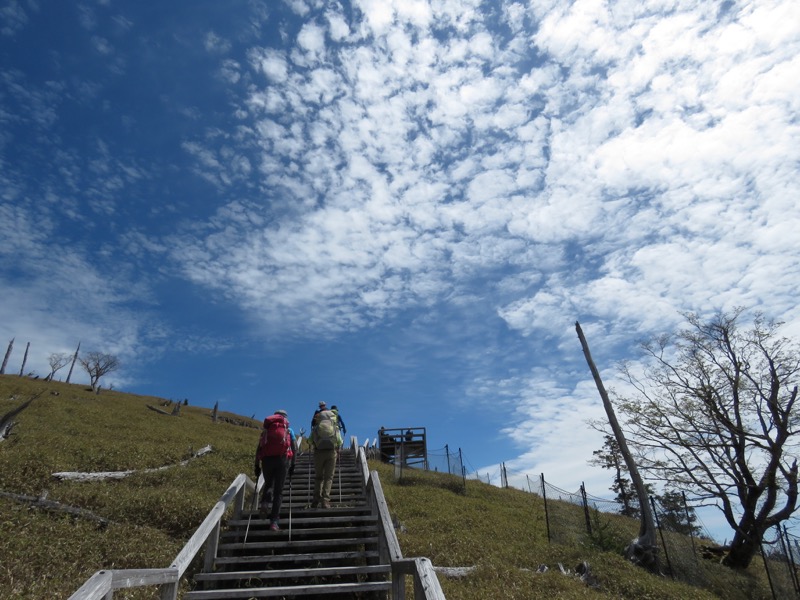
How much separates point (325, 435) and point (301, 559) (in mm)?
2766

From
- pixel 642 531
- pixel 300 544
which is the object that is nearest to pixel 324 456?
pixel 300 544

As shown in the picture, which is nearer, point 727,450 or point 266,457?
point 266,457

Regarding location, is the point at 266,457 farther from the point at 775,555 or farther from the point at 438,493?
the point at 775,555

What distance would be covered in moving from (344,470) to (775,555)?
39.9 feet

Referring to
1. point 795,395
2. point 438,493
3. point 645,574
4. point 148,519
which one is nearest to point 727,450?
point 795,395

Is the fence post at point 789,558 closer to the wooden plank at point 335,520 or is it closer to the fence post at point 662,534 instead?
the fence post at point 662,534

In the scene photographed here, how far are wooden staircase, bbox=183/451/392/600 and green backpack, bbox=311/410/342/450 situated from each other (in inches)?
47.6

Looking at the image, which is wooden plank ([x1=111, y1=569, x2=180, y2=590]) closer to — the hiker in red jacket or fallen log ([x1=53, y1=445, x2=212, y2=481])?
the hiker in red jacket

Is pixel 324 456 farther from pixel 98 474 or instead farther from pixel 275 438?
pixel 98 474

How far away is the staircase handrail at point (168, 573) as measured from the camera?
11.2ft

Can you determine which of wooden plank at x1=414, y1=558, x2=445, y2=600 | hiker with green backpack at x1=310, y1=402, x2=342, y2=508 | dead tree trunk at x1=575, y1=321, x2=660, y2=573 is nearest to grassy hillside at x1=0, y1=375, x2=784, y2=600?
dead tree trunk at x1=575, y1=321, x2=660, y2=573

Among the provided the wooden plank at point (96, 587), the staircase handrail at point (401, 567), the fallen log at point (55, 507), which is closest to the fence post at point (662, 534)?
the staircase handrail at point (401, 567)

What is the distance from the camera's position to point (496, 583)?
8695mm

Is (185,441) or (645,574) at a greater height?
(185,441)
